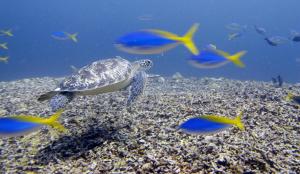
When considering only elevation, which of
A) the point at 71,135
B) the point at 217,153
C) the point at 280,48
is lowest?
the point at 217,153

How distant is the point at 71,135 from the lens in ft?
14.6

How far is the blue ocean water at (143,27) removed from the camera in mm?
46156

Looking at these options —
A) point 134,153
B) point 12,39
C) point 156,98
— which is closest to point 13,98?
point 156,98

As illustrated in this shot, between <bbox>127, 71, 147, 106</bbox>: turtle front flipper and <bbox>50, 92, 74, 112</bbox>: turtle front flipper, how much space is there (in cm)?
93

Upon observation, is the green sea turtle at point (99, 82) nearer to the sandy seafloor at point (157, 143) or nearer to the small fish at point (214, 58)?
the sandy seafloor at point (157, 143)

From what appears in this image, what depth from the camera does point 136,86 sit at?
479 centimetres

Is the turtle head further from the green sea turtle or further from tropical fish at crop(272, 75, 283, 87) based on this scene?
tropical fish at crop(272, 75, 283, 87)

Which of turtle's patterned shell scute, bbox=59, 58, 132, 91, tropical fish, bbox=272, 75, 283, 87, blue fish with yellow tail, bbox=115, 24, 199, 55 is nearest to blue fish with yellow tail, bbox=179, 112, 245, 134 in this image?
blue fish with yellow tail, bbox=115, 24, 199, 55

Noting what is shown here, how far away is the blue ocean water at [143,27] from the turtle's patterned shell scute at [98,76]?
32.0 metres

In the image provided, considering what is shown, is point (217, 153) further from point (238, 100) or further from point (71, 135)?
point (238, 100)

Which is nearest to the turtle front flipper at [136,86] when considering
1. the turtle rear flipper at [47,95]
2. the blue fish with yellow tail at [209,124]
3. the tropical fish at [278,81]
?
the turtle rear flipper at [47,95]

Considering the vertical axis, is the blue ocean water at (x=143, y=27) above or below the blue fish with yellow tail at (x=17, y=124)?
above

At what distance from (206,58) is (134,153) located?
249 cm

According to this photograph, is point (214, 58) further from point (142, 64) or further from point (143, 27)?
point (143, 27)
